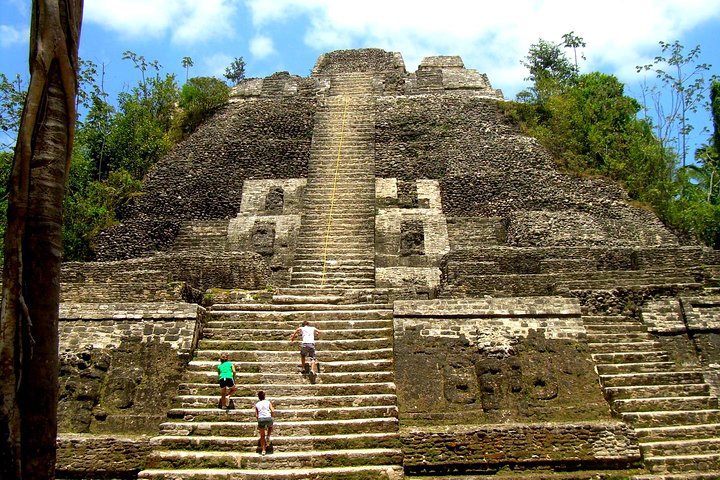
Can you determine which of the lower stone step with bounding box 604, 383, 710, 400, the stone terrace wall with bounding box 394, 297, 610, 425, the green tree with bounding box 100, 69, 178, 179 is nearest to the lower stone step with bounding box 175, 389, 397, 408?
the stone terrace wall with bounding box 394, 297, 610, 425

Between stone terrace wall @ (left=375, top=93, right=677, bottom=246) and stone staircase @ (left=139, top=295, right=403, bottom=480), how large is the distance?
16.4ft

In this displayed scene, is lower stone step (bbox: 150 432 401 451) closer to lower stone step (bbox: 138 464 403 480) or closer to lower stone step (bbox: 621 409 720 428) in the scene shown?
lower stone step (bbox: 138 464 403 480)

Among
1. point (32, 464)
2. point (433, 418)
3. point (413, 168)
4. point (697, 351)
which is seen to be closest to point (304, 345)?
point (433, 418)

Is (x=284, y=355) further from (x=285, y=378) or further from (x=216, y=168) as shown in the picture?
(x=216, y=168)

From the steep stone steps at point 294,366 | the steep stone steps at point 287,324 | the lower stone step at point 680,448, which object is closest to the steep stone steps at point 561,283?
the steep stone steps at point 287,324

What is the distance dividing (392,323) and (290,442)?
238 centimetres

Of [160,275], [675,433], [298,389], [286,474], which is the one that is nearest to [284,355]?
[298,389]

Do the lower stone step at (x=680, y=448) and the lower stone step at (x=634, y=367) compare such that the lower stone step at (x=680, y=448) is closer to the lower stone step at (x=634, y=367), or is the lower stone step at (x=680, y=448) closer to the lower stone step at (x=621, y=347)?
the lower stone step at (x=634, y=367)

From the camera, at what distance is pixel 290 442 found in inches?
254

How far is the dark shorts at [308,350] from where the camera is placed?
7.54 m

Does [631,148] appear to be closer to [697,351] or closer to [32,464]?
[697,351]

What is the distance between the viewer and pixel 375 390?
7.25 m

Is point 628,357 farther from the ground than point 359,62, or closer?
closer

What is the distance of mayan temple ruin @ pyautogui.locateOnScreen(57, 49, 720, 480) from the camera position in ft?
21.1
